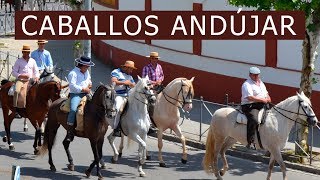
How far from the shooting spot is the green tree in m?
22.4

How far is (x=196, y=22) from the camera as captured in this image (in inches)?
926

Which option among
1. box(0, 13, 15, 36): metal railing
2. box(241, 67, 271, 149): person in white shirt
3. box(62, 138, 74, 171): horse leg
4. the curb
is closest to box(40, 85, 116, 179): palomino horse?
box(62, 138, 74, 171): horse leg

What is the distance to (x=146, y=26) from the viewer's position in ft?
77.6

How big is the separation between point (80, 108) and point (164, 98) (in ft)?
8.28

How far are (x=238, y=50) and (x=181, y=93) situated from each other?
9335 mm

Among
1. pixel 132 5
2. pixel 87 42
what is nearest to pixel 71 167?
pixel 87 42

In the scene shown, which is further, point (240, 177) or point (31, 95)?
point (31, 95)

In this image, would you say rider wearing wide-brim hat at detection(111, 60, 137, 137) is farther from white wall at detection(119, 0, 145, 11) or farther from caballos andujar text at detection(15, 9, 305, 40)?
white wall at detection(119, 0, 145, 11)

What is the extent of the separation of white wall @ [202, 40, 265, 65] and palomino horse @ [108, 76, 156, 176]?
9671 mm

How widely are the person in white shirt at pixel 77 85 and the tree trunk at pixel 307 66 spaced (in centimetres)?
563

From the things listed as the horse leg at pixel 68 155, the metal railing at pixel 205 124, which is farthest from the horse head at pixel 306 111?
the horse leg at pixel 68 155

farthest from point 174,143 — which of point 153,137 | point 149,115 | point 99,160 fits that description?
point 99,160

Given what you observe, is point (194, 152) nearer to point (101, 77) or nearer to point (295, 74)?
point (295, 74)

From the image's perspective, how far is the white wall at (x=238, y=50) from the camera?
1195 inches
